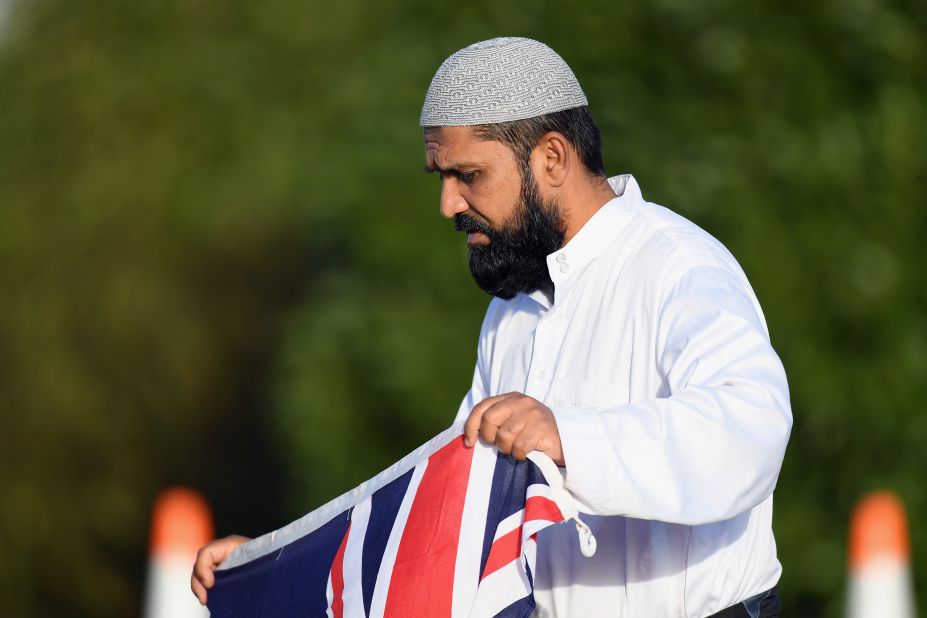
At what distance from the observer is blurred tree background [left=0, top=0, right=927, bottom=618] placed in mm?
5664

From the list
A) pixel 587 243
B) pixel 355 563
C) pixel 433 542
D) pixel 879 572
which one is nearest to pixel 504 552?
pixel 433 542

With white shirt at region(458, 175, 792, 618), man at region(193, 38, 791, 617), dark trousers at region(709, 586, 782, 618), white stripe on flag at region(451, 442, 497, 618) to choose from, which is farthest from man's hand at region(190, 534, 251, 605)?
dark trousers at region(709, 586, 782, 618)

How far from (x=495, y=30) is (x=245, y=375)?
179 inches

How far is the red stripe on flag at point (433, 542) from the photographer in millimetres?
2797

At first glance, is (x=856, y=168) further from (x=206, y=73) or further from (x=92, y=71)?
(x=92, y=71)

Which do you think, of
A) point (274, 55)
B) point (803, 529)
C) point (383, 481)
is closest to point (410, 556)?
point (383, 481)

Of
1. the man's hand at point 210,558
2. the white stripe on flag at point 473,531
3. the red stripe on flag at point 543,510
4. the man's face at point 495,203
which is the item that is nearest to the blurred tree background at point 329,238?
the man's face at point 495,203

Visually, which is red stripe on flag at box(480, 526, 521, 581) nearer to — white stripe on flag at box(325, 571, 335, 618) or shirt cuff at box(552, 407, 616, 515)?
shirt cuff at box(552, 407, 616, 515)

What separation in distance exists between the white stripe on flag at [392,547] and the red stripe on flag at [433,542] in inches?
0.5

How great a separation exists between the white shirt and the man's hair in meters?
0.11

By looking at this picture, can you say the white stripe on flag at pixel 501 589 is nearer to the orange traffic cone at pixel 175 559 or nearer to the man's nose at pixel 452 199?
the man's nose at pixel 452 199

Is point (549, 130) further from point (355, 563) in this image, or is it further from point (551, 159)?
point (355, 563)

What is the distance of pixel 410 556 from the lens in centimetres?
288

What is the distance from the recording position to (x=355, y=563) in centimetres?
301
